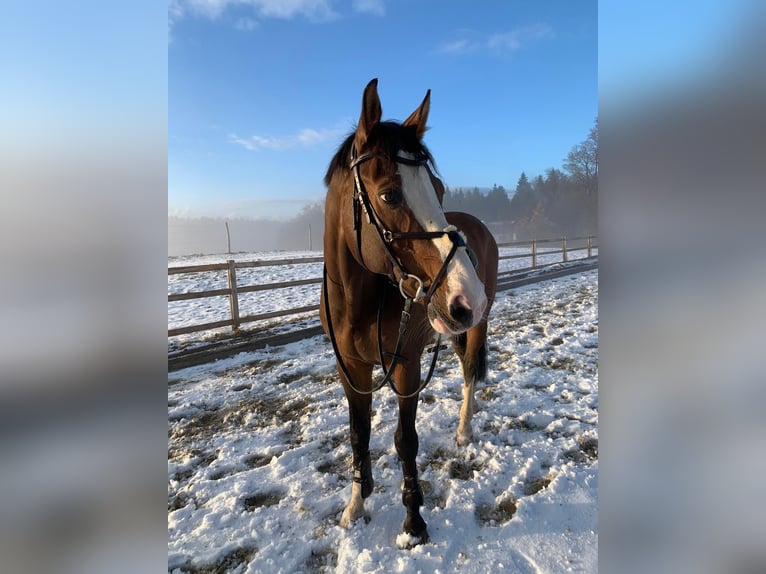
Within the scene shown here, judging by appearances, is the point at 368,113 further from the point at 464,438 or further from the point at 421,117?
the point at 464,438

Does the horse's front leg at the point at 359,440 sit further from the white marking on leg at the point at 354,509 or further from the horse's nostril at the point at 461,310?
the horse's nostril at the point at 461,310

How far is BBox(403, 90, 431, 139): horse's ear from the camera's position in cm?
182

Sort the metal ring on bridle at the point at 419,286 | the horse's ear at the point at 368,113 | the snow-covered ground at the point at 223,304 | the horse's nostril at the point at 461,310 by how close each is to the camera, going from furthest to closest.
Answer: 1. the snow-covered ground at the point at 223,304
2. the horse's ear at the point at 368,113
3. the metal ring on bridle at the point at 419,286
4. the horse's nostril at the point at 461,310

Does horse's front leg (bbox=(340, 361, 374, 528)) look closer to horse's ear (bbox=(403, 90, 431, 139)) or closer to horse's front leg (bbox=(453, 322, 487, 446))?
horse's front leg (bbox=(453, 322, 487, 446))

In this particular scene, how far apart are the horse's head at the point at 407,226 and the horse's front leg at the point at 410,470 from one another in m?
0.87

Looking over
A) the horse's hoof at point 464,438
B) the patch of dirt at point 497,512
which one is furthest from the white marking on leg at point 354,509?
the horse's hoof at point 464,438

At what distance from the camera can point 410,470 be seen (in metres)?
2.18

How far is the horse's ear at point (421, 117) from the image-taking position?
1.82m

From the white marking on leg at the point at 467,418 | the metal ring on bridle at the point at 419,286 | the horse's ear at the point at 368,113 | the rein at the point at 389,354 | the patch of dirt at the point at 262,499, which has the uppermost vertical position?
the horse's ear at the point at 368,113

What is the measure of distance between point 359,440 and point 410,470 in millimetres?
383

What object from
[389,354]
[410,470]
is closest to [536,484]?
[410,470]

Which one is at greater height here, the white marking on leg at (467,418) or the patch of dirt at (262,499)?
the white marking on leg at (467,418)

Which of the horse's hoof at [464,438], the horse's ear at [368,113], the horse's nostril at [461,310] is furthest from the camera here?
the horse's hoof at [464,438]
